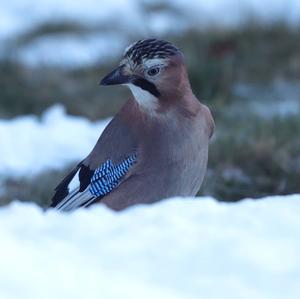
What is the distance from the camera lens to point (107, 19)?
30.5 feet

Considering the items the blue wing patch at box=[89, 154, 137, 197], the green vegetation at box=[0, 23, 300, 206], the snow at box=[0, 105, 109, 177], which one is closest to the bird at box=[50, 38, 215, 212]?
the blue wing patch at box=[89, 154, 137, 197]

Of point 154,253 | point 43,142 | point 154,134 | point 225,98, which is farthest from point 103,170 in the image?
point 225,98

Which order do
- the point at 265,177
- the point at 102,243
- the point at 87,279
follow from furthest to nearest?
the point at 265,177, the point at 102,243, the point at 87,279

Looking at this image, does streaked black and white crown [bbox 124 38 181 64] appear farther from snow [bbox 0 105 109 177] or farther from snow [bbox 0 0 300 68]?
snow [bbox 0 0 300 68]

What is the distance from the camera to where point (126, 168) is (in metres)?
4.04

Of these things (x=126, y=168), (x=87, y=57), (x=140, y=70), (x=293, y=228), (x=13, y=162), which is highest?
(x=293, y=228)

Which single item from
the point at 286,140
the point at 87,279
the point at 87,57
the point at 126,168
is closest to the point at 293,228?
the point at 87,279

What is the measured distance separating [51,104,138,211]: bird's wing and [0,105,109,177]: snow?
1.15m

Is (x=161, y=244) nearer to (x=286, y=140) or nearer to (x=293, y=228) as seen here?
(x=293, y=228)

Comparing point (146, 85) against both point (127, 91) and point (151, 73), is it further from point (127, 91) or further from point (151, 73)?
point (127, 91)

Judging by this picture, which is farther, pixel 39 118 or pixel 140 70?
pixel 39 118

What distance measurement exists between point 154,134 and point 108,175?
0.83 ft

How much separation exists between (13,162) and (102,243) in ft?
11.5

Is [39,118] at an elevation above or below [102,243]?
below
